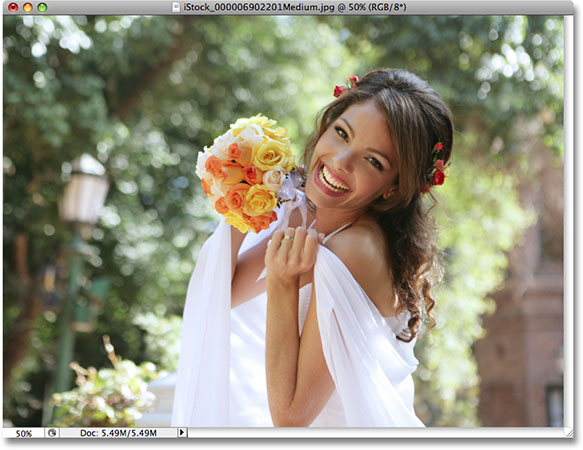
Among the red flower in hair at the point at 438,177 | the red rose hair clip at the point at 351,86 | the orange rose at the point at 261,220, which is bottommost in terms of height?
the orange rose at the point at 261,220

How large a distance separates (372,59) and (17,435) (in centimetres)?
839

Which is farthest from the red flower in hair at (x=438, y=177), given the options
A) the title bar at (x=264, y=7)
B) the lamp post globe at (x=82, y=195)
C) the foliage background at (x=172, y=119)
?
the lamp post globe at (x=82, y=195)

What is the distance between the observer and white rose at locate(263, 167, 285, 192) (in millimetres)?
2452

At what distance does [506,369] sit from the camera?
17234 mm

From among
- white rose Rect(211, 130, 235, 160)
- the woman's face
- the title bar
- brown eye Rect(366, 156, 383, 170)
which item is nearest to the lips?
the woman's face

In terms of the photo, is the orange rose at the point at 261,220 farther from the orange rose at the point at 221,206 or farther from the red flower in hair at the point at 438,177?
the red flower in hair at the point at 438,177

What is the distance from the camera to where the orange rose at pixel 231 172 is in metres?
2.51

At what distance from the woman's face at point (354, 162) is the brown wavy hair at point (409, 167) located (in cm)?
3

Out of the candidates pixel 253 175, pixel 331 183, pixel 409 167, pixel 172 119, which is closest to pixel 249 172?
pixel 253 175

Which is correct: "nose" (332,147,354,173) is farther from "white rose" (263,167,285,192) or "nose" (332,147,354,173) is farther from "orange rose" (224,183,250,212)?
"orange rose" (224,183,250,212)

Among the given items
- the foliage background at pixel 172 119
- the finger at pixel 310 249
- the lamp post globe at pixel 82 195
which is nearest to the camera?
the finger at pixel 310 249

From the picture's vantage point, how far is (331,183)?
2.48 m

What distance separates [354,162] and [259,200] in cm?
34

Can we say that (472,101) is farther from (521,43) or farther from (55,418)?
(55,418)
